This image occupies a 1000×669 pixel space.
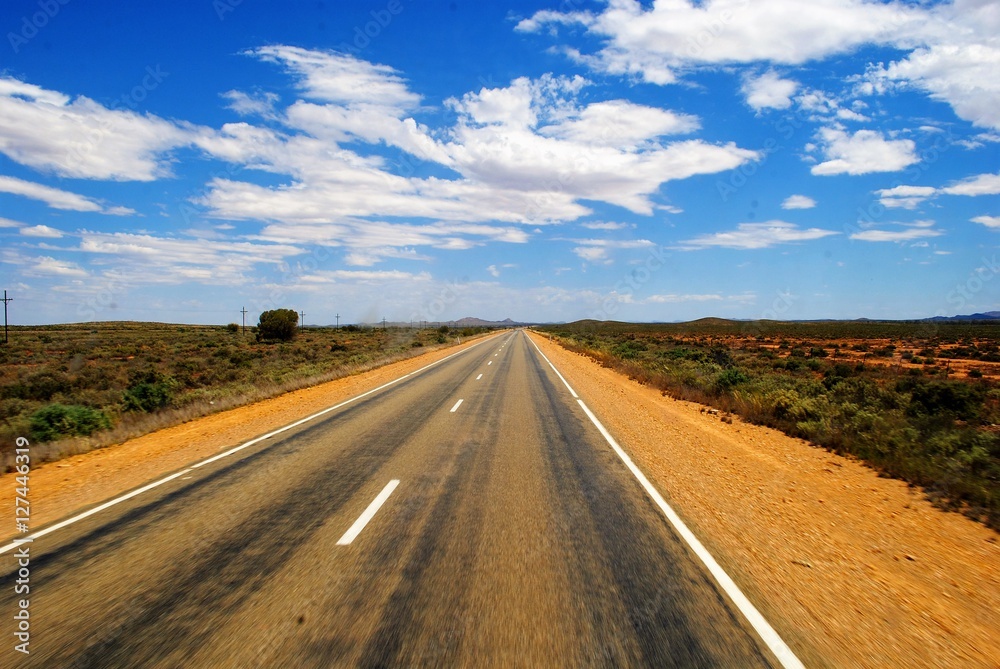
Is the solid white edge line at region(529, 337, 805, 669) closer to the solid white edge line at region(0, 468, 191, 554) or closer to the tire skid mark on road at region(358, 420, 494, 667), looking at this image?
the tire skid mark on road at region(358, 420, 494, 667)

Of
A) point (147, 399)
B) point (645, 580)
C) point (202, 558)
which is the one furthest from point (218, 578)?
point (147, 399)

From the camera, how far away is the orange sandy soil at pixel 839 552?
3.60m

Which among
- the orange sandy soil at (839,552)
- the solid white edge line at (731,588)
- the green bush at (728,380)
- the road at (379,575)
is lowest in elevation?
the orange sandy soil at (839,552)

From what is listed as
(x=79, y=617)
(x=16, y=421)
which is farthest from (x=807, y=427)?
(x=16, y=421)

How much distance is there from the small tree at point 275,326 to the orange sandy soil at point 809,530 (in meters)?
64.9

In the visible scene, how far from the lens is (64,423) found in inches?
446

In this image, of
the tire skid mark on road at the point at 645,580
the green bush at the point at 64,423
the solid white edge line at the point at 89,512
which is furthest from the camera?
the green bush at the point at 64,423

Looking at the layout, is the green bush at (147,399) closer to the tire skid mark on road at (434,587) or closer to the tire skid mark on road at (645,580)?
the tire skid mark on road at (434,587)

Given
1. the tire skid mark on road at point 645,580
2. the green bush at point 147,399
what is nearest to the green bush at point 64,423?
the green bush at point 147,399

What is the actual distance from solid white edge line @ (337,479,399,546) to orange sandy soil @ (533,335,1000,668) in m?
3.34

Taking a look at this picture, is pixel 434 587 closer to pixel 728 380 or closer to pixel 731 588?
pixel 731 588

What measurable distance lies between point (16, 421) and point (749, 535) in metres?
15.6

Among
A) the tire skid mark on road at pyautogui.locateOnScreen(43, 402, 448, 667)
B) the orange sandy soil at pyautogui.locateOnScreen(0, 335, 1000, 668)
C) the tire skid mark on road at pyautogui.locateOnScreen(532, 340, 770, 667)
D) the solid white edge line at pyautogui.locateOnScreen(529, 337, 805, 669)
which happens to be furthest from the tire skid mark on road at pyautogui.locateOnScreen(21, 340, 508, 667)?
the solid white edge line at pyautogui.locateOnScreen(529, 337, 805, 669)

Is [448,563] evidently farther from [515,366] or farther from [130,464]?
[515,366]
